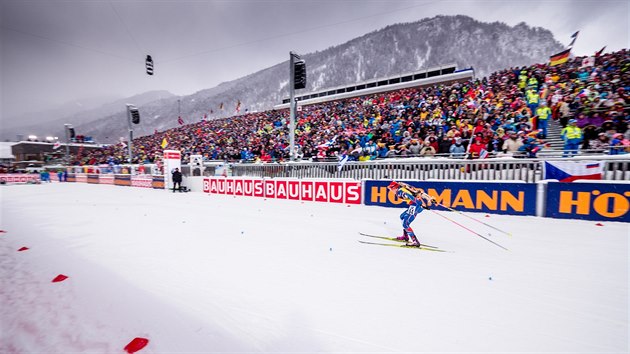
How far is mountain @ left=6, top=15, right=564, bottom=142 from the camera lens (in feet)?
320

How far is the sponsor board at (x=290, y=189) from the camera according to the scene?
31.2 ft

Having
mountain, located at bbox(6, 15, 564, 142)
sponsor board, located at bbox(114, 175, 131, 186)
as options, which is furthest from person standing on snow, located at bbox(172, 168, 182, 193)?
mountain, located at bbox(6, 15, 564, 142)

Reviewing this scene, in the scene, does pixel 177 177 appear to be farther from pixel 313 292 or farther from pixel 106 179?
pixel 313 292

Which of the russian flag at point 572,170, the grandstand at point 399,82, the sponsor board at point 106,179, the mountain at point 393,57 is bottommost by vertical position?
the sponsor board at point 106,179

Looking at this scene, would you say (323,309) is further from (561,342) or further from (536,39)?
(536,39)

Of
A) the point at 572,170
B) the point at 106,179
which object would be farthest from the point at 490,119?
the point at 106,179

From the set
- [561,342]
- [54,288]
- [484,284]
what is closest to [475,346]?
[561,342]

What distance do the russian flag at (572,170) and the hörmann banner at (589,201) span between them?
0.62ft

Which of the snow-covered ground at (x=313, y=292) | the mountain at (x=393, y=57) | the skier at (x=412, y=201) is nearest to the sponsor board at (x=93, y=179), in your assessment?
the snow-covered ground at (x=313, y=292)

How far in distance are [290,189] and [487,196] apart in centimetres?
724

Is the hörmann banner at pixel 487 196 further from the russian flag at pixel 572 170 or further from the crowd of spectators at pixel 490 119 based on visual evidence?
the crowd of spectators at pixel 490 119

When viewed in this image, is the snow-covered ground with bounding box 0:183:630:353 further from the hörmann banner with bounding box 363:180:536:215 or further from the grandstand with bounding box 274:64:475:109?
the grandstand with bounding box 274:64:475:109

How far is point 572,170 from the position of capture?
628cm

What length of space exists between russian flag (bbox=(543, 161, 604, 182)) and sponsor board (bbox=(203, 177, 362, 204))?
5.48 m
